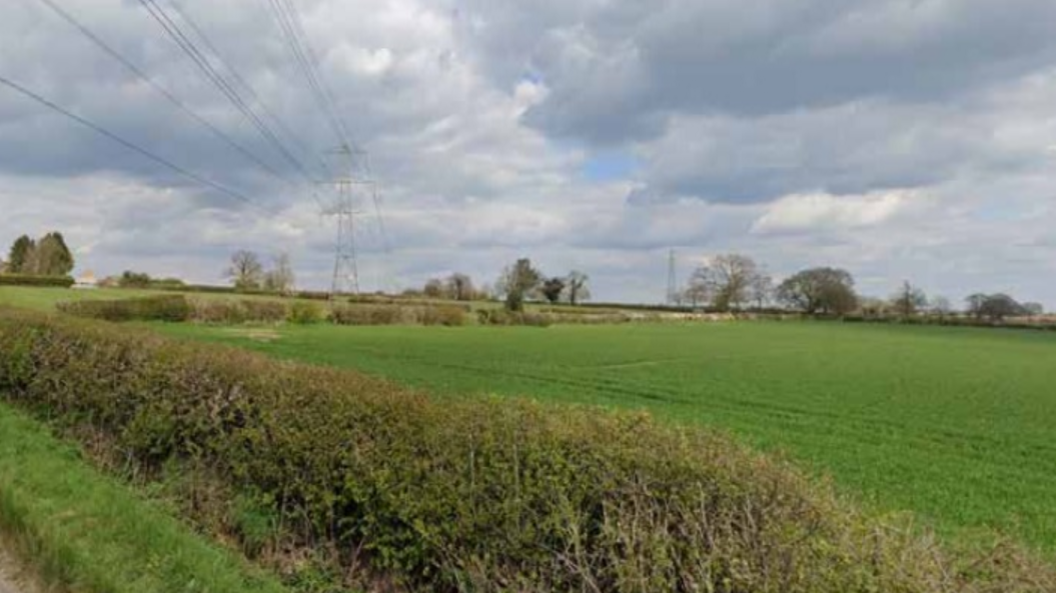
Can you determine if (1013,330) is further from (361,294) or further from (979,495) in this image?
(979,495)

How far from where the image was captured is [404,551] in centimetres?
473

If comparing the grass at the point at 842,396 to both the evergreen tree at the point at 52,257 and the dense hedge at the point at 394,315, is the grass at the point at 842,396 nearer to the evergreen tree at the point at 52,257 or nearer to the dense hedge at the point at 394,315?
the dense hedge at the point at 394,315

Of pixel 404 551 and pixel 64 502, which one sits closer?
pixel 404 551

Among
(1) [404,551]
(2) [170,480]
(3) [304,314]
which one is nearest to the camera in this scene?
(1) [404,551]

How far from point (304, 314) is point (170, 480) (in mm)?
63966

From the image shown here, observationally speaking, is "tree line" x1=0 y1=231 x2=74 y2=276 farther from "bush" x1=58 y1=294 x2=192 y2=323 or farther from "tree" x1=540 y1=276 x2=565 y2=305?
"tree" x1=540 y1=276 x2=565 y2=305

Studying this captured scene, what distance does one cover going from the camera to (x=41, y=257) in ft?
308

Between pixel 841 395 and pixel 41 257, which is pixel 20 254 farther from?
pixel 841 395

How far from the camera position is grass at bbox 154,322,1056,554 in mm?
11672

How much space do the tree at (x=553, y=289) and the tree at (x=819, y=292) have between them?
134ft

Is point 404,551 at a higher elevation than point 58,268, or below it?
below

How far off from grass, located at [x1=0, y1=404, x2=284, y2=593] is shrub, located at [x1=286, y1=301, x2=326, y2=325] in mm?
62373

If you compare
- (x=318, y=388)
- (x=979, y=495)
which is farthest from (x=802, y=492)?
(x=979, y=495)

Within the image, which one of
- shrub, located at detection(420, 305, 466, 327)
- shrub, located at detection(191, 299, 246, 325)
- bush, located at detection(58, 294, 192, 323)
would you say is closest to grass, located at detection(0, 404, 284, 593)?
bush, located at detection(58, 294, 192, 323)
